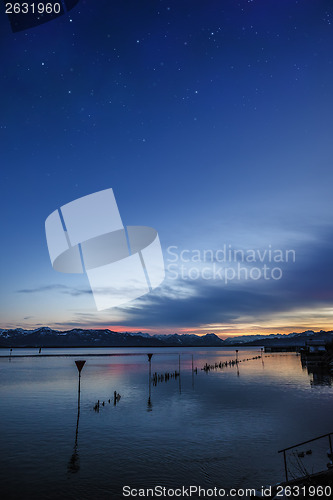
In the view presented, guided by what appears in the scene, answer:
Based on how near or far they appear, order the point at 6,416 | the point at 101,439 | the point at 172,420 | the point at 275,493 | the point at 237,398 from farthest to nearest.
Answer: the point at 237,398 → the point at 6,416 → the point at 172,420 → the point at 101,439 → the point at 275,493

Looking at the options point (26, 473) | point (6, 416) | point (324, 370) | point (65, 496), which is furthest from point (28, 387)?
point (324, 370)

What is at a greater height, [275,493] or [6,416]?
[275,493]

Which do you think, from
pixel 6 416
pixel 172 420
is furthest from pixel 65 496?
pixel 6 416

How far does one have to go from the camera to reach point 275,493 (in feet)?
47.3

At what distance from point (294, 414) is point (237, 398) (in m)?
13.2

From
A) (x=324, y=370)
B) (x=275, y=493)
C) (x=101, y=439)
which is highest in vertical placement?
(x=275, y=493)

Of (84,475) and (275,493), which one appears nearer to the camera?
(275,493)

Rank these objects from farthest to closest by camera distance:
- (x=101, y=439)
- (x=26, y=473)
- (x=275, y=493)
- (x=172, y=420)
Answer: (x=172, y=420)
(x=101, y=439)
(x=26, y=473)
(x=275, y=493)

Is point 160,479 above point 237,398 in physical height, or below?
above

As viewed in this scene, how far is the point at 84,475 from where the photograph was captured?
67.8ft

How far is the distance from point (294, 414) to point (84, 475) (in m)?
26.1

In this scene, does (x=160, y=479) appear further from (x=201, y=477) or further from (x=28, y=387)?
(x=28, y=387)

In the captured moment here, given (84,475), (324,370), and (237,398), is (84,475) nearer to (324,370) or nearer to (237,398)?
(237,398)

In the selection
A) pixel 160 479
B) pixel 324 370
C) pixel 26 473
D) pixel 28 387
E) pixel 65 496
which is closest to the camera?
pixel 65 496
